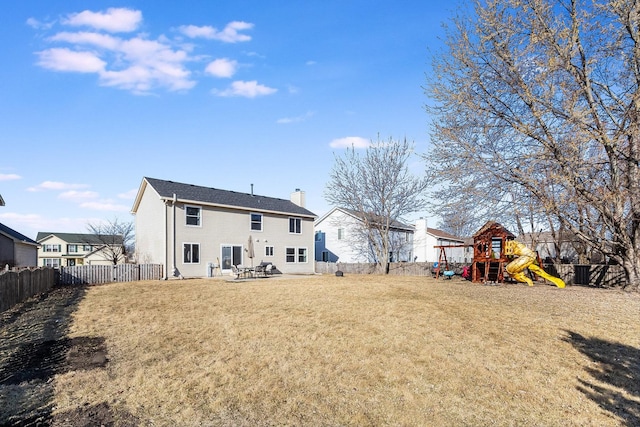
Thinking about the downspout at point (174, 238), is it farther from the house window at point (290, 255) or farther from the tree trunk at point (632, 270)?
the tree trunk at point (632, 270)

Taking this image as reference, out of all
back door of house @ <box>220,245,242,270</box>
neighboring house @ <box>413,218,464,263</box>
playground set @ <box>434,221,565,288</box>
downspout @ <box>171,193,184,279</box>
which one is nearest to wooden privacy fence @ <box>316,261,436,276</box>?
playground set @ <box>434,221,565,288</box>

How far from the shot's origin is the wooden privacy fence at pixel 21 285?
9.68 meters

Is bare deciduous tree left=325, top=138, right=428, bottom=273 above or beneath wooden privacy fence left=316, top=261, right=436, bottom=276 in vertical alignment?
above

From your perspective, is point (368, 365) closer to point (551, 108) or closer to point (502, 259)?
point (551, 108)

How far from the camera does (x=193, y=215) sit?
2255 centimetres

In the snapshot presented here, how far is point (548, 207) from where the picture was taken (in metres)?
12.3

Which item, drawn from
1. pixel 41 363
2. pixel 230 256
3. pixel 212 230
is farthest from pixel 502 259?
pixel 41 363

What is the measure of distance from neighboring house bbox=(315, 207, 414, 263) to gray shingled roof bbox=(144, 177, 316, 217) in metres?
4.85

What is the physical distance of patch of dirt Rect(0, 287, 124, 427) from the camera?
13.7 feet

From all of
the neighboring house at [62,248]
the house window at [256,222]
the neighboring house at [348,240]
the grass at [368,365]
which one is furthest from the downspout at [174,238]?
the neighboring house at [62,248]

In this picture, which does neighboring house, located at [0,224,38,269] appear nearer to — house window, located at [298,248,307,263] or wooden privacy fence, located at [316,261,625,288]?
house window, located at [298,248,307,263]

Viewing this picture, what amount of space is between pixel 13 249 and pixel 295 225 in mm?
19897

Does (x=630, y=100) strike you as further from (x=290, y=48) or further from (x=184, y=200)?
(x=184, y=200)

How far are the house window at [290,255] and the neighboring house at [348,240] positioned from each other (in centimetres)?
581
